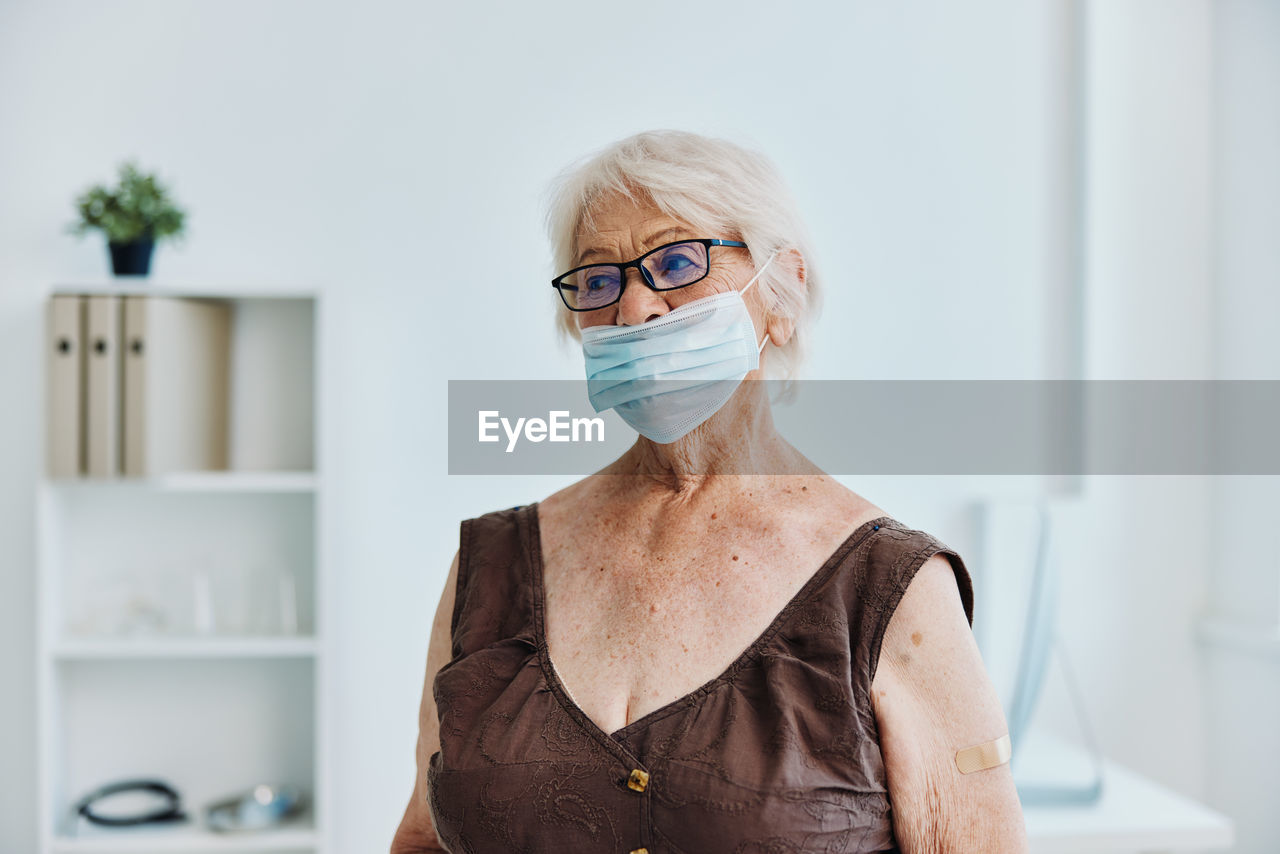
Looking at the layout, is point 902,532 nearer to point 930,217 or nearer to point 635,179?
point 635,179

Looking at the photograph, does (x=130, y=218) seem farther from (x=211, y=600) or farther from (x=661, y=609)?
(x=661, y=609)

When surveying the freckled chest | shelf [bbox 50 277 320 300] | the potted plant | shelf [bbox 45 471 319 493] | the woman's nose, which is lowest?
the freckled chest

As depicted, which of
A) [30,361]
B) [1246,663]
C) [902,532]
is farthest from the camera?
[1246,663]

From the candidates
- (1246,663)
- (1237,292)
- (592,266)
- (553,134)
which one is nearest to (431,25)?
(553,134)

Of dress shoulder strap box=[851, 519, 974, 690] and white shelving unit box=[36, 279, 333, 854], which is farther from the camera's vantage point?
white shelving unit box=[36, 279, 333, 854]

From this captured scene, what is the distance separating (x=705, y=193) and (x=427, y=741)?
0.70 meters

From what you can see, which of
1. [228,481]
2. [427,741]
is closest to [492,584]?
[427,741]

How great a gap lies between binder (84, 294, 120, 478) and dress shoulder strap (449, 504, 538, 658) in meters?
1.35

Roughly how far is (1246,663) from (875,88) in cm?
178

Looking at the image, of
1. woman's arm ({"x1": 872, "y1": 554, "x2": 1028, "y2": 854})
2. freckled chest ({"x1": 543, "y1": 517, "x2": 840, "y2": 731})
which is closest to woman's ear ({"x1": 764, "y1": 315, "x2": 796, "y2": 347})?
freckled chest ({"x1": 543, "y1": 517, "x2": 840, "y2": 731})

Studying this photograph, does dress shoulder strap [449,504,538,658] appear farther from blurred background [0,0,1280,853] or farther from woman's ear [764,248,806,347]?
blurred background [0,0,1280,853]

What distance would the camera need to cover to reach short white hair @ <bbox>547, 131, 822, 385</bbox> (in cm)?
107

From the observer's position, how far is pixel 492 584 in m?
1.16

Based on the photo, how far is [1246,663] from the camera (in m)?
2.59
